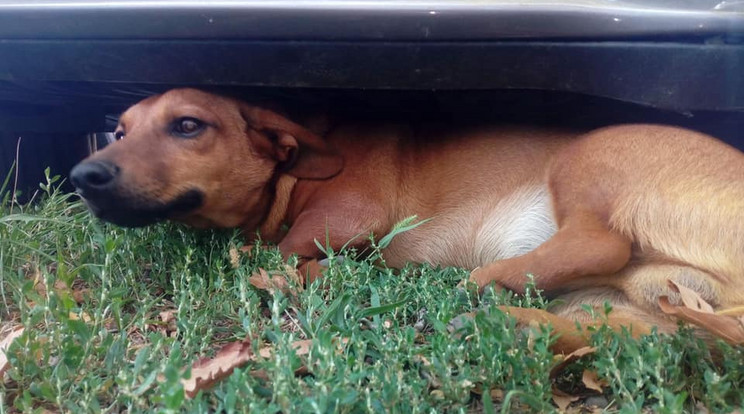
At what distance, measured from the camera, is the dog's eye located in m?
2.46

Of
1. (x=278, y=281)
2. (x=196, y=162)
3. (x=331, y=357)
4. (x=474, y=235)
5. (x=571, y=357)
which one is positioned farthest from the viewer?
(x=474, y=235)

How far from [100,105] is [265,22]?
65.1 inches

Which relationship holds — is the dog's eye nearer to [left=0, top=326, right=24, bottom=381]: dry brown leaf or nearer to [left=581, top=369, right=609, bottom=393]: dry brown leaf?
[left=0, top=326, right=24, bottom=381]: dry brown leaf

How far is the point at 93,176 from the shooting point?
216cm

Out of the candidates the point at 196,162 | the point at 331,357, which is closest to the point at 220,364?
the point at 331,357

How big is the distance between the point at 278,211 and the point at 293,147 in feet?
0.92

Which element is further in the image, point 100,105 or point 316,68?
point 100,105

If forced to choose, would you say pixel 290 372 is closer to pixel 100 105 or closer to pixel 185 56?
pixel 185 56

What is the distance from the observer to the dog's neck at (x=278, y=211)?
Answer: 8.73 feet

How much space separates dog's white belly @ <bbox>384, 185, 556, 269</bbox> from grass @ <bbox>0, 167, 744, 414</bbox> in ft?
1.26

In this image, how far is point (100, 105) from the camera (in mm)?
3373

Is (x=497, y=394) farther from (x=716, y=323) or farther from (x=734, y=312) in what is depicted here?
(x=734, y=312)

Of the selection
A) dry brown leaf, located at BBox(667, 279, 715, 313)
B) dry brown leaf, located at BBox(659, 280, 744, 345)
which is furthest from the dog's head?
dry brown leaf, located at BBox(659, 280, 744, 345)

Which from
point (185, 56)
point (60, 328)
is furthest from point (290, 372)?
point (185, 56)
